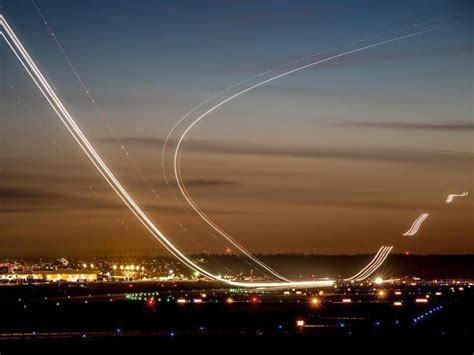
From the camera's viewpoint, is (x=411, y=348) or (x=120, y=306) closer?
(x=411, y=348)

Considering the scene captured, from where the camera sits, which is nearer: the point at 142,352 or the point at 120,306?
the point at 142,352

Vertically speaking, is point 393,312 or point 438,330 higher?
point 393,312

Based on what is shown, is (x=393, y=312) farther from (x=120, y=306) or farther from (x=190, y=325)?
(x=120, y=306)

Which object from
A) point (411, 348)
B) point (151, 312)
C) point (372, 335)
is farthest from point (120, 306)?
point (411, 348)

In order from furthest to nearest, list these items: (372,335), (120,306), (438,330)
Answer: (120,306) < (438,330) < (372,335)

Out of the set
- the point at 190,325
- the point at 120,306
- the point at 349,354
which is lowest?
the point at 349,354

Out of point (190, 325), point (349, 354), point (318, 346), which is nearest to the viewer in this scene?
point (349, 354)

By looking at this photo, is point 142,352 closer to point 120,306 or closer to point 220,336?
point 220,336

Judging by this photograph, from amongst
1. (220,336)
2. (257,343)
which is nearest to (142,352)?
(257,343)

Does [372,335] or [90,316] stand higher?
[90,316]
